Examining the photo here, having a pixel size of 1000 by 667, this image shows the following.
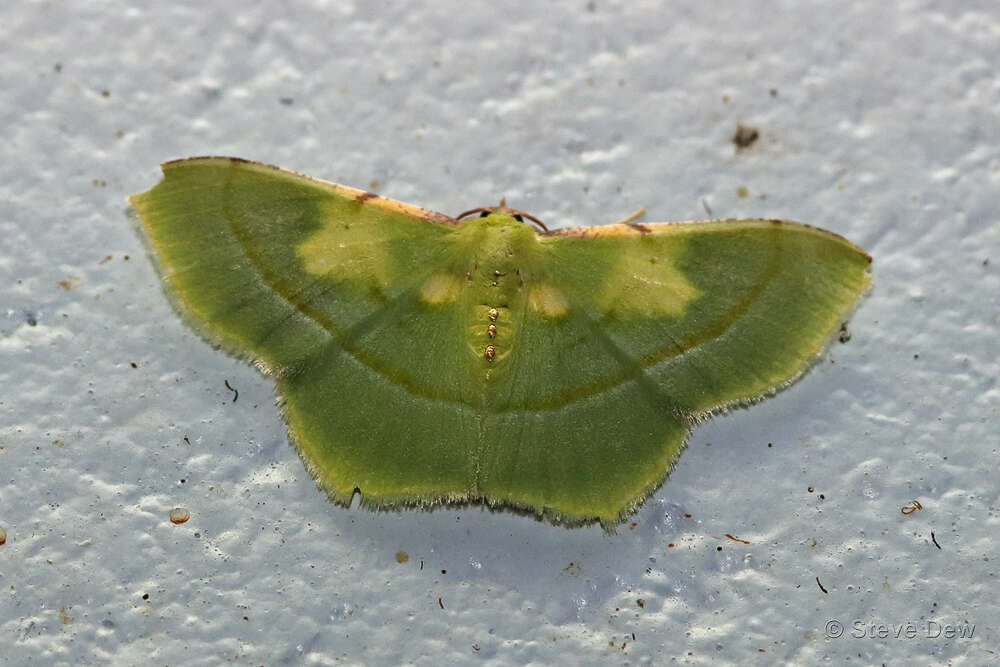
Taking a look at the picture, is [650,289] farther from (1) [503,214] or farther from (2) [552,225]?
(2) [552,225]

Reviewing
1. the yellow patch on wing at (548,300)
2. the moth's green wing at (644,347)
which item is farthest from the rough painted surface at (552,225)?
the yellow patch on wing at (548,300)

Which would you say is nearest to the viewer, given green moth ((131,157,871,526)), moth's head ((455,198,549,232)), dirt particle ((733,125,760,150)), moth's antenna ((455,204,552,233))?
green moth ((131,157,871,526))

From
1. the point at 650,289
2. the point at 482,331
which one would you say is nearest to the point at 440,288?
the point at 482,331

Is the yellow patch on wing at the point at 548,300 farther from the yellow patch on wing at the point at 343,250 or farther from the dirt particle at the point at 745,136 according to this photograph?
the dirt particle at the point at 745,136

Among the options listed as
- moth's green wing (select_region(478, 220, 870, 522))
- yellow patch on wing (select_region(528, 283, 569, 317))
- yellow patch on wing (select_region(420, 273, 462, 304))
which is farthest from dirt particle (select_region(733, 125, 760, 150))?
yellow patch on wing (select_region(420, 273, 462, 304))

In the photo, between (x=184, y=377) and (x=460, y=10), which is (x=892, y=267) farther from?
(x=184, y=377)

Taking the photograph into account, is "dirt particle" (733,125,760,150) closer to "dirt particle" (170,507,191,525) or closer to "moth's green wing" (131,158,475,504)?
"moth's green wing" (131,158,475,504)

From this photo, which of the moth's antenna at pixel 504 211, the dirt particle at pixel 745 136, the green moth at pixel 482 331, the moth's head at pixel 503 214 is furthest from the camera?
the dirt particle at pixel 745 136
